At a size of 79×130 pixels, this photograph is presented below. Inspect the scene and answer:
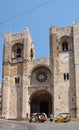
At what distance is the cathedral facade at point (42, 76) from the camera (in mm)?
44719

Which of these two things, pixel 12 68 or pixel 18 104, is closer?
pixel 18 104

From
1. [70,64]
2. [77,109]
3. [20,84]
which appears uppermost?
[70,64]

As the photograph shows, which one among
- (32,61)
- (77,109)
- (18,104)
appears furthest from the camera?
(32,61)

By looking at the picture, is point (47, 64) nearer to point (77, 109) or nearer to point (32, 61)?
point (32, 61)

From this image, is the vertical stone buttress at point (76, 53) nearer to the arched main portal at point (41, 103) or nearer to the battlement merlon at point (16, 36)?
the arched main portal at point (41, 103)

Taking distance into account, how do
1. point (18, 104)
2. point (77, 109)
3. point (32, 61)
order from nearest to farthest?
point (77, 109), point (18, 104), point (32, 61)

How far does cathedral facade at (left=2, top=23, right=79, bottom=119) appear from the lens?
147 feet

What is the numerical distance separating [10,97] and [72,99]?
9985 mm

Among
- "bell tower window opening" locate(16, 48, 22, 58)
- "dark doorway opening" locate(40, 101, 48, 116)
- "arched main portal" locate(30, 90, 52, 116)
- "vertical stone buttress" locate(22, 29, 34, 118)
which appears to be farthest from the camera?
"bell tower window opening" locate(16, 48, 22, 58)

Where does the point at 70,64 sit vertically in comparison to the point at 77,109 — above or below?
above

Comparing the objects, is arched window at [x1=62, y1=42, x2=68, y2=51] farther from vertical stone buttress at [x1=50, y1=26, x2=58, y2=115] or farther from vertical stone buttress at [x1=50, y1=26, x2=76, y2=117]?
vertical stone buttress at [x1=50, y1=26, x2=58, y2=115]

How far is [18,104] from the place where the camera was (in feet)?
151

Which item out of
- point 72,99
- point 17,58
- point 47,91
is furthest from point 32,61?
point 72,99

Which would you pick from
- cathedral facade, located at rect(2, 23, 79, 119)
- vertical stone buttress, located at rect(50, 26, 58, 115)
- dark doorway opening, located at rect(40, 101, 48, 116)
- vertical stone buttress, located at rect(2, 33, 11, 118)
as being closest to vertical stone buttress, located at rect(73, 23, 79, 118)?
cathedral facade, located at rect(2, 23, 79, 119)
